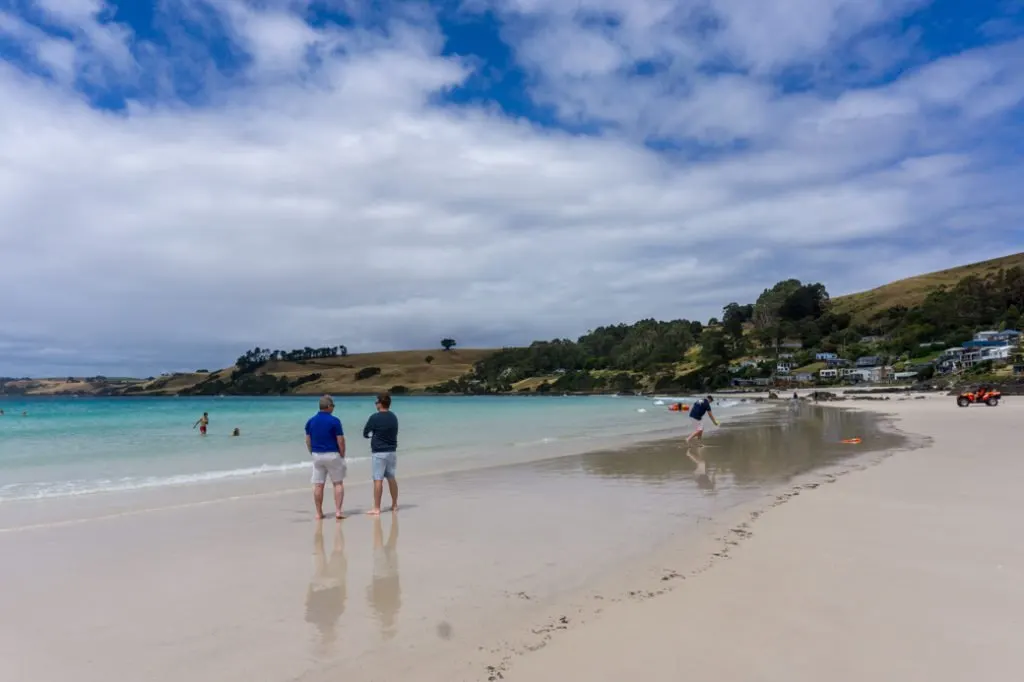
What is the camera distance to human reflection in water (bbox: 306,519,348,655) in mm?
4906

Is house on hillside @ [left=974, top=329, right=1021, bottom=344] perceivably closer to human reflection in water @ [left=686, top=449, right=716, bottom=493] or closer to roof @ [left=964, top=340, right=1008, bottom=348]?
roof @ [left=964, top=340, right=1008, bottom=348]

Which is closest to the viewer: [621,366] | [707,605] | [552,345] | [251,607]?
[707,605]

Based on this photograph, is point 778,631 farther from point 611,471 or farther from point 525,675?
point 611,471

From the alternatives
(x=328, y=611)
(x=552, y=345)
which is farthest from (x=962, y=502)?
(x=552, y=345)

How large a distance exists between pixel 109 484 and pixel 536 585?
12992 mm

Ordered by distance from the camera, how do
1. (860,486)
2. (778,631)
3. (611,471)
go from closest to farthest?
(778,631) < (860,486) < (611,471)

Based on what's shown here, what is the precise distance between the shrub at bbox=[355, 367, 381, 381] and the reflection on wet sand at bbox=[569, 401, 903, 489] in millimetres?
140251

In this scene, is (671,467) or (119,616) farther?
(671,467)

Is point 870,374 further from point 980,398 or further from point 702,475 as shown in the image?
point 702,475

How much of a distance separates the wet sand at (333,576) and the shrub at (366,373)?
148099 millimetres

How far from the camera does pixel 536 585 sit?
5949 mm

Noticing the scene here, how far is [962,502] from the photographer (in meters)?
9.02

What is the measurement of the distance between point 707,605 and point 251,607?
3.82m

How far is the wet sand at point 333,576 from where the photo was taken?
4.48m
